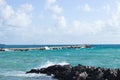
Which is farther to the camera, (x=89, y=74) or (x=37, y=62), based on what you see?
(x=37, y=62)

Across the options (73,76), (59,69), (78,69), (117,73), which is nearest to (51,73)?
(59,69)

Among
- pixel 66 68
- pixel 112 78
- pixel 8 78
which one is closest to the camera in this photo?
pixel 112 78

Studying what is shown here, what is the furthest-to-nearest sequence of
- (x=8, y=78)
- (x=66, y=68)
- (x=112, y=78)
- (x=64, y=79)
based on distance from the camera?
(x=66, y=68) < (x=8, y=78) < (x=64, y=79) < (x=112, y=78)

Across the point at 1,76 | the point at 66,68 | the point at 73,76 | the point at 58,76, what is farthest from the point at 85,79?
the point at 1,76

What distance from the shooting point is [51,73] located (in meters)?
41.8

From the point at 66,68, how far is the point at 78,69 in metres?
1.87

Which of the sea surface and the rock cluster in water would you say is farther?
the sea surface

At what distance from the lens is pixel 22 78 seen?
38.5m

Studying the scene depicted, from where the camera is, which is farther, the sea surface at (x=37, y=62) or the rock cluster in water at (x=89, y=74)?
the sea surface at (x=37, y=62)

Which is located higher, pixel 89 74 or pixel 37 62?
pixel 37 62

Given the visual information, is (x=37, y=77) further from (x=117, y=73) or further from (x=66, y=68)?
(x=117, y=73)

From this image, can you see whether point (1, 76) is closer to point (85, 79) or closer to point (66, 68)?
point (66, 68)

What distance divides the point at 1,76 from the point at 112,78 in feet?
41.2

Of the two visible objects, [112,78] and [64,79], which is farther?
[64,79]
